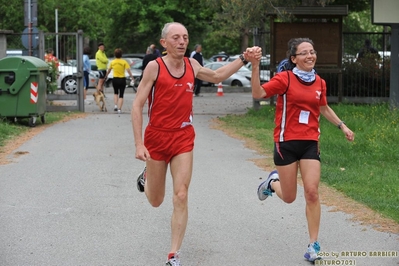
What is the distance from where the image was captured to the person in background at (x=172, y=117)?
6.74 m

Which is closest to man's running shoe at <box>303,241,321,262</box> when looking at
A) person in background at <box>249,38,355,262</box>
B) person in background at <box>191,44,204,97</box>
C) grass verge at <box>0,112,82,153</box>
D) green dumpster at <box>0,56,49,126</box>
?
person in background at <box>249,38,355,262</box>

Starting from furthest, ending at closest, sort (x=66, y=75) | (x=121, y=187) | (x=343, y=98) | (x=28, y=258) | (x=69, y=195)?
(x=66, y=75)
(x=343, y=98)
(x=121, y=187)
(x=69, y=195)
(x=28, y=258)

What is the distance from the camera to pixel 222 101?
29.8 metres

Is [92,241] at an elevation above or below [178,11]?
below

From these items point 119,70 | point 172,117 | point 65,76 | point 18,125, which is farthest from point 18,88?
point 172,117

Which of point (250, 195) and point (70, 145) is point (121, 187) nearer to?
point (250, 195)

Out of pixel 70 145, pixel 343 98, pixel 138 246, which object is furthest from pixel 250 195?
pixel 343 98

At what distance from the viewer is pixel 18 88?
60.0 feet

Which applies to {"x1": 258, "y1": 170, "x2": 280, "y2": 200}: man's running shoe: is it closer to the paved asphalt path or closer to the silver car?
the paved asphalt path

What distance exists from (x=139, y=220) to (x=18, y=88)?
1027 centimetres

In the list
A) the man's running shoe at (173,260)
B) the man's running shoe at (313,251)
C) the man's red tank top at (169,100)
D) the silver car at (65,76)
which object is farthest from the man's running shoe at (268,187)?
the silver car at (65,76)

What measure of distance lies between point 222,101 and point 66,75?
6.93m

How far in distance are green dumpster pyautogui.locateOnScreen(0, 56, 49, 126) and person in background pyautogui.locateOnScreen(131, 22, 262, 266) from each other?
11.9 metres

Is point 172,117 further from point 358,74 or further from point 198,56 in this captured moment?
point 198,56
